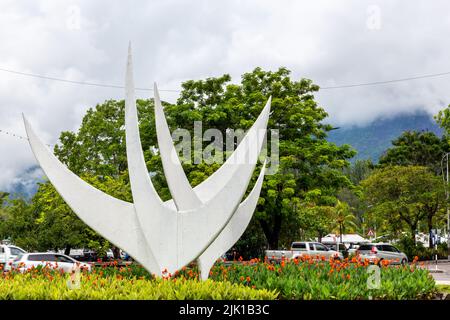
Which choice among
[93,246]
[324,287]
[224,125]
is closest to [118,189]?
[93,246]

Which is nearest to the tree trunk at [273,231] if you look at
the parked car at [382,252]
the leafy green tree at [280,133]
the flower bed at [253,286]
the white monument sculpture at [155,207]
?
the leafy green tree at [280,133]

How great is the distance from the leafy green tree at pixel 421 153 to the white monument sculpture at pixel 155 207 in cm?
4435

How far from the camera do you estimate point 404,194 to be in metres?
34.8

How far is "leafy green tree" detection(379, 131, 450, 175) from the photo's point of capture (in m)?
53.7

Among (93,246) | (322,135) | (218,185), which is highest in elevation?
(322,135)

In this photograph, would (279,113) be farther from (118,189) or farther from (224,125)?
(118,189)

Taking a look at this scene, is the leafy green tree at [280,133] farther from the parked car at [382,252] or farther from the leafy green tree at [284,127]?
the parked car at [382,252]

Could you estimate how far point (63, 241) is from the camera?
90.1ft

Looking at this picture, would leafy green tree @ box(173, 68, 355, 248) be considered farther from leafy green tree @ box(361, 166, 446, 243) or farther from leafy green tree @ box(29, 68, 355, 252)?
leafy green tree @ box(361, 166, 446, 243)

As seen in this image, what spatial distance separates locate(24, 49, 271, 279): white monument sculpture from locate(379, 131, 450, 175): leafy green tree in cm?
4435
